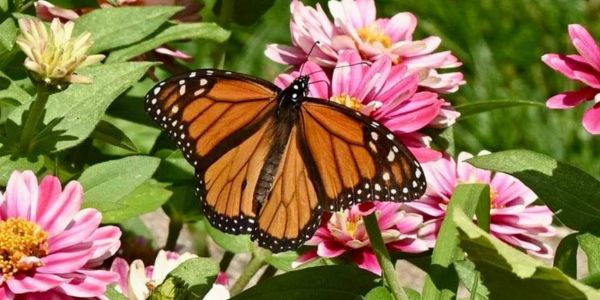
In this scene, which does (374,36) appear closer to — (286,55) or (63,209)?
(286,55)

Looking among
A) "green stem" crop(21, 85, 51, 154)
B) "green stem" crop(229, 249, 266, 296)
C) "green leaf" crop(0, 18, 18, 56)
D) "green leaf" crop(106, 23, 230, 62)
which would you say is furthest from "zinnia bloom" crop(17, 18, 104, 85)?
"green stem" crop(229, 249, 266, 296)

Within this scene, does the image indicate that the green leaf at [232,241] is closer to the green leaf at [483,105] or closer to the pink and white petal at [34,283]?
the green leaf at [483,105]

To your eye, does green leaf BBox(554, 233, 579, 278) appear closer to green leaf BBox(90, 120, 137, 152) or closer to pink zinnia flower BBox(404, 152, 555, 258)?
pink zinnia flower BBox(404, 152, 555, 258)

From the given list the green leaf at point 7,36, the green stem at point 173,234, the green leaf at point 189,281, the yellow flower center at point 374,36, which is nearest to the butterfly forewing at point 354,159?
the green leaf at point 189,281

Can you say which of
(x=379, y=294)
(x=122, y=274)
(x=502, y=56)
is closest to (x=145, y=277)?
(x=122, y=274)

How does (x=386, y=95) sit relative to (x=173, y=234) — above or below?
above

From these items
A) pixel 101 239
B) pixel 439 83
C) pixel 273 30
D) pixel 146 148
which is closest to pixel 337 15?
pixel 439 83
